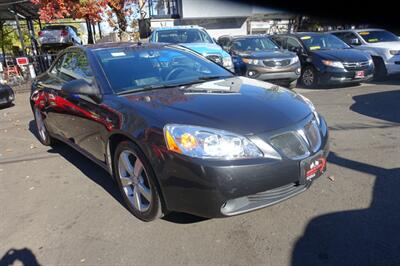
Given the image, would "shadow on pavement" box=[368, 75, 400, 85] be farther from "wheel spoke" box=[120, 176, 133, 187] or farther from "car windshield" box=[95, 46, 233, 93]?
"wheel spoke" box=[120, 176, 133, 187]

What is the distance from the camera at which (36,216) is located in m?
3.38

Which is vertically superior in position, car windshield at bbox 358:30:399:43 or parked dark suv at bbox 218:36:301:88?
car windshield at bbox 358:30:399:43

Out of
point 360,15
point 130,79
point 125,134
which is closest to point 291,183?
point 125,134

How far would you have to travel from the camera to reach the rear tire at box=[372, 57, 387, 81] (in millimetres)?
10156

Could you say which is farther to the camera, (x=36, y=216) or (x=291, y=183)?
(x=36, y=216)

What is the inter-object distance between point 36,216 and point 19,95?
943cm

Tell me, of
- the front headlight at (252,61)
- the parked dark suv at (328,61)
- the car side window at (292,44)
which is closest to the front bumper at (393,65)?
the parked dark suv at (328,61)

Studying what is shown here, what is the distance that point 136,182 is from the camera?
3.08 meters

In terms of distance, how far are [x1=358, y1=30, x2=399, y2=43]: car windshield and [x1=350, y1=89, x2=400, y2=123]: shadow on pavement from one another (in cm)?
355

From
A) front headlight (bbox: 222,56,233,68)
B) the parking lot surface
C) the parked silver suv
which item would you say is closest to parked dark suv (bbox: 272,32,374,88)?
front headlight (bbox: 222,56,233,68)

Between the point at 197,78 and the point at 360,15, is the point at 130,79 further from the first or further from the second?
the point at 360,15

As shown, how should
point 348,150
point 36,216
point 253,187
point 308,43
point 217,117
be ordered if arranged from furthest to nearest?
point 308,43 → point 348,150 → point 36,216 → point 217,117 → point 253,187

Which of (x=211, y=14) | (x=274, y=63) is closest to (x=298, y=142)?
(x=274, y=63)

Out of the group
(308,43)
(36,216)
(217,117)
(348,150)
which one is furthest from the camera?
(308,43)
